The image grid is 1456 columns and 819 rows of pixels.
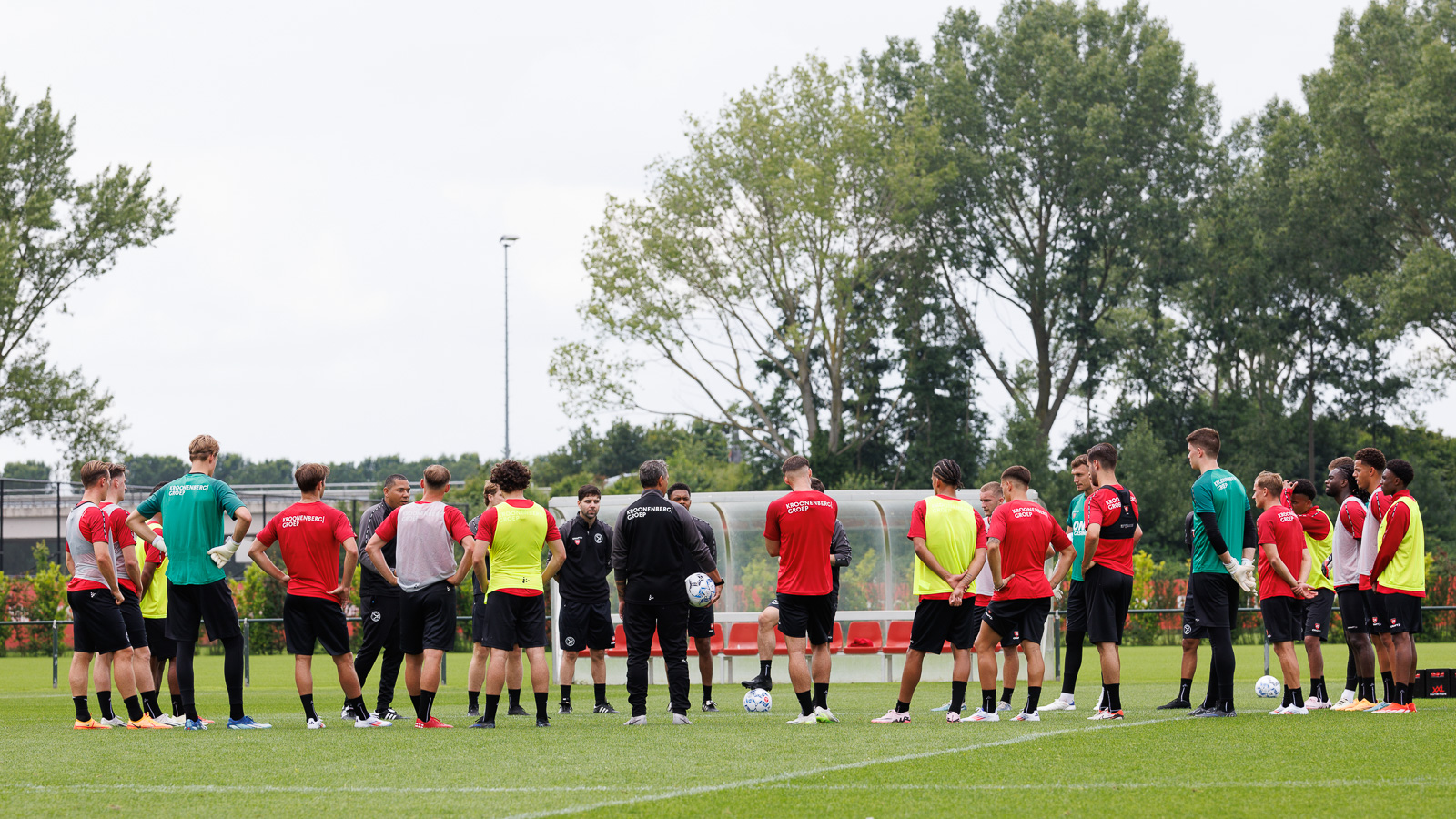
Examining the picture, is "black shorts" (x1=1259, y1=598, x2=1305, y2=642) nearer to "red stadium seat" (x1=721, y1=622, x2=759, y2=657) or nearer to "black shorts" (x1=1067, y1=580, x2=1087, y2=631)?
"black shorts" (x1=1067, y1=580, x2=1087, y2=631)

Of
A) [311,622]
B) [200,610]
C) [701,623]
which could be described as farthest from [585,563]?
[200,610]

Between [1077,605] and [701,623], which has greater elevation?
[1077,605]

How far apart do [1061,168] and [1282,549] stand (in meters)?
36.2

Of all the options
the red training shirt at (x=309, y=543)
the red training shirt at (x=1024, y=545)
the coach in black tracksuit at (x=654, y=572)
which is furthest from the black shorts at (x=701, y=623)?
the red training shirt at (x=309, y=543)

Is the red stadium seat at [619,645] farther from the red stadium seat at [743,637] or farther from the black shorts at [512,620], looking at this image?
the black shorts at [512,620]

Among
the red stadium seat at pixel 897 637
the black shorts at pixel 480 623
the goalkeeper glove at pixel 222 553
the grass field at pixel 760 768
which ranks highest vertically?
the goalkeeper glove at pixel 222 553

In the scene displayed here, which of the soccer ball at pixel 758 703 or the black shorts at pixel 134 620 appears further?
the soccer ball at pixel 758 703

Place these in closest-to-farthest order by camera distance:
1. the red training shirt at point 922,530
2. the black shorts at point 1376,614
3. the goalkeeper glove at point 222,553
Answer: the goalkeeper glove at point 222,553 < the red training shirt at point 922,530 < the black shorts at point 1376,614

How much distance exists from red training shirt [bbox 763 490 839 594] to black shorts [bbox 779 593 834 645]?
0.22 ft

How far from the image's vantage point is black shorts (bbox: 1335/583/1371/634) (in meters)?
11.0

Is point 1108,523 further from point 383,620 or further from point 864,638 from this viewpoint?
point 864,638

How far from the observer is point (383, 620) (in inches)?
460

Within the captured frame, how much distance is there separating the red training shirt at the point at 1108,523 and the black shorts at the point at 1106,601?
0.06m

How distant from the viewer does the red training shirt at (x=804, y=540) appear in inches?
410
